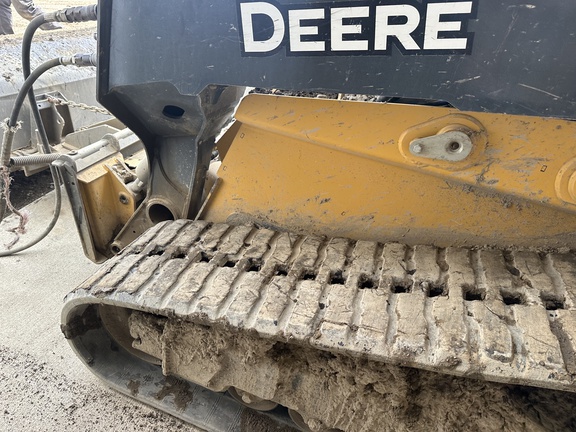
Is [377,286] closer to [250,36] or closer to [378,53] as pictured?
[378,53]

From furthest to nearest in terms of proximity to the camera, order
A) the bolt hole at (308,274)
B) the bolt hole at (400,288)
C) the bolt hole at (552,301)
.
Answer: the bolt hole at (308,274) → the bolt hole at (400,288) → the bolt hole at (552,301)

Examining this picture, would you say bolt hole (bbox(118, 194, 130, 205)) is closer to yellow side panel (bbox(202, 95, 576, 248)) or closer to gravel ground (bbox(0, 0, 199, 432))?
yellow side panel (bbox(202, 95, 576, 248))

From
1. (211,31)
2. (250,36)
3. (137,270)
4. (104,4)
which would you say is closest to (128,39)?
(104,4)

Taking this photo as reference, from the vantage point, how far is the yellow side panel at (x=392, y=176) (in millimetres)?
1162

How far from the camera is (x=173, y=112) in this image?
1559 mm

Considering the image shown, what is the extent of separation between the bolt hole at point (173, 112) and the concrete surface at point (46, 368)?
1056 mm

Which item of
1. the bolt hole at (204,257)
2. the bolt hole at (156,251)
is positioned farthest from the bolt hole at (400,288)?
the bolt hole at (156,251)

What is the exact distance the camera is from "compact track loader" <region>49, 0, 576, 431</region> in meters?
1.02

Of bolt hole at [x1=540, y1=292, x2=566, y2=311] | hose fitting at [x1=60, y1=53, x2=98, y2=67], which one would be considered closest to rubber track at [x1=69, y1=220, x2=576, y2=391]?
bolt hole at [x1=540, y1=292, x2=566, y2=311]

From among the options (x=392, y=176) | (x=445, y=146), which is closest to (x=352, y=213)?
(x=392, y=176)

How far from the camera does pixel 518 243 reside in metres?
1.33

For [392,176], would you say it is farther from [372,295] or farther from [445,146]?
[372,295]

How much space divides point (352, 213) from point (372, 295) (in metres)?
0.33

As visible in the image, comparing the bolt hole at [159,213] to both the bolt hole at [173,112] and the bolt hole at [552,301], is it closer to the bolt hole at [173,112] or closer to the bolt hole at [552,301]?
the bolt hole at [173,112]
